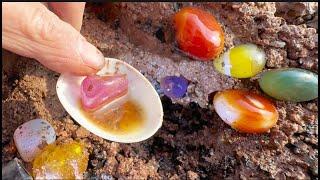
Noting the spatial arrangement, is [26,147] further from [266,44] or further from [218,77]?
[266,44]

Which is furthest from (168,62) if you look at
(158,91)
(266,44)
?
(266,44)

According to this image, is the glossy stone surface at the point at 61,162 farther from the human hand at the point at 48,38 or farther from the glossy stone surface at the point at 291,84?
the glossy stone surface at the point at 291,84

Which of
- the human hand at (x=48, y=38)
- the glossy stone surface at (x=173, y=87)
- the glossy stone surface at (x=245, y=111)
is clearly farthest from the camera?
the glossy stone surface at (x=173, y=87)

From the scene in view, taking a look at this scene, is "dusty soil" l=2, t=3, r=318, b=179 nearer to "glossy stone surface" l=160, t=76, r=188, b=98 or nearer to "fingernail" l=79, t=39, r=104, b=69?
"glossy stone surface" l=160, t=76, r=188, b=98

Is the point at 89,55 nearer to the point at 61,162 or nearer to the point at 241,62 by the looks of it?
the point at 61,162

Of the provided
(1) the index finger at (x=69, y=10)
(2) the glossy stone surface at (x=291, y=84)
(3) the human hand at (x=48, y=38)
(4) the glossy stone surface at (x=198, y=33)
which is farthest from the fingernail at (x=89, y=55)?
(2) the glossy stone surface at (x=291, y=84)

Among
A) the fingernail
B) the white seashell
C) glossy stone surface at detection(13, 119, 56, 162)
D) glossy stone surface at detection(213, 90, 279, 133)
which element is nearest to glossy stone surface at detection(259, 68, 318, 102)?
glossy stone surface at detection(213, 90, 279, 133)
